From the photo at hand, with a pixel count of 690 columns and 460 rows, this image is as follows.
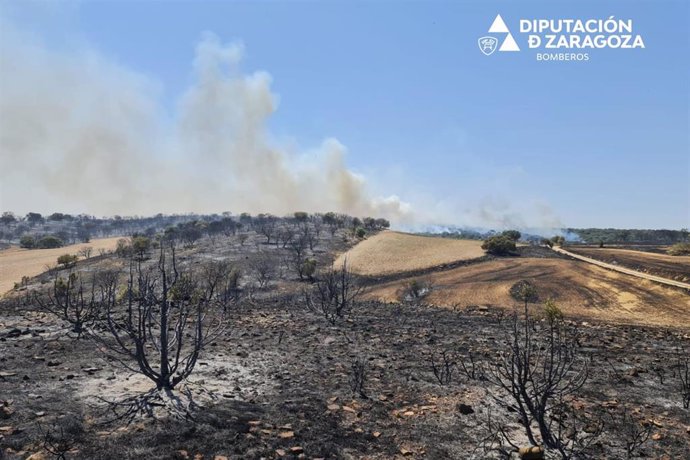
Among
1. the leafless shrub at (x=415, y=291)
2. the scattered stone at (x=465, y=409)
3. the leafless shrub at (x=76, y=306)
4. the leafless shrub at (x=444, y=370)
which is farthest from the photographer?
the leafless shrub at (x=415, y=291)

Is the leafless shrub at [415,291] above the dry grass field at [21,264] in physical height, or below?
below

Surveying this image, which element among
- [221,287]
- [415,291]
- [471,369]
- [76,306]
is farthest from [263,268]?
[471,369]

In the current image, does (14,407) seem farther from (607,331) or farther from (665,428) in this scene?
(607,331)

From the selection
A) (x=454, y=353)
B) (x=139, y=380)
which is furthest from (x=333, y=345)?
(x=139, y=380)

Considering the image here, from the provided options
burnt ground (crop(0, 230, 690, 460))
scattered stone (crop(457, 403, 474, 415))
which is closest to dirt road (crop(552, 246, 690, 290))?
burnt ground (crop(0, 230, 690, 460))

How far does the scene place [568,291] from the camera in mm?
35625

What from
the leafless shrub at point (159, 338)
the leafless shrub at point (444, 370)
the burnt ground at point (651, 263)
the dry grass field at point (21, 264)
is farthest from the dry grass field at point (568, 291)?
the dry grass field at point (21, 264)

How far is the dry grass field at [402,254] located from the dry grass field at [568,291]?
275 inches

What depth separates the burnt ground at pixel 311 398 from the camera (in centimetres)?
828

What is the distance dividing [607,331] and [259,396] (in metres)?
20.4

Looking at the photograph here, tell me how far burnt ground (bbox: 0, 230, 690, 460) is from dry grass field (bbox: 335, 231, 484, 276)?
35.8m

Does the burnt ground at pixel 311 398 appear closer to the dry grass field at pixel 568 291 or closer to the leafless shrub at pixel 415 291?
the dry grass field at pixel 568 291

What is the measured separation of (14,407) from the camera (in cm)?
932

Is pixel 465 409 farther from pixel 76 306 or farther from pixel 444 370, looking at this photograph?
pixel 76 306
